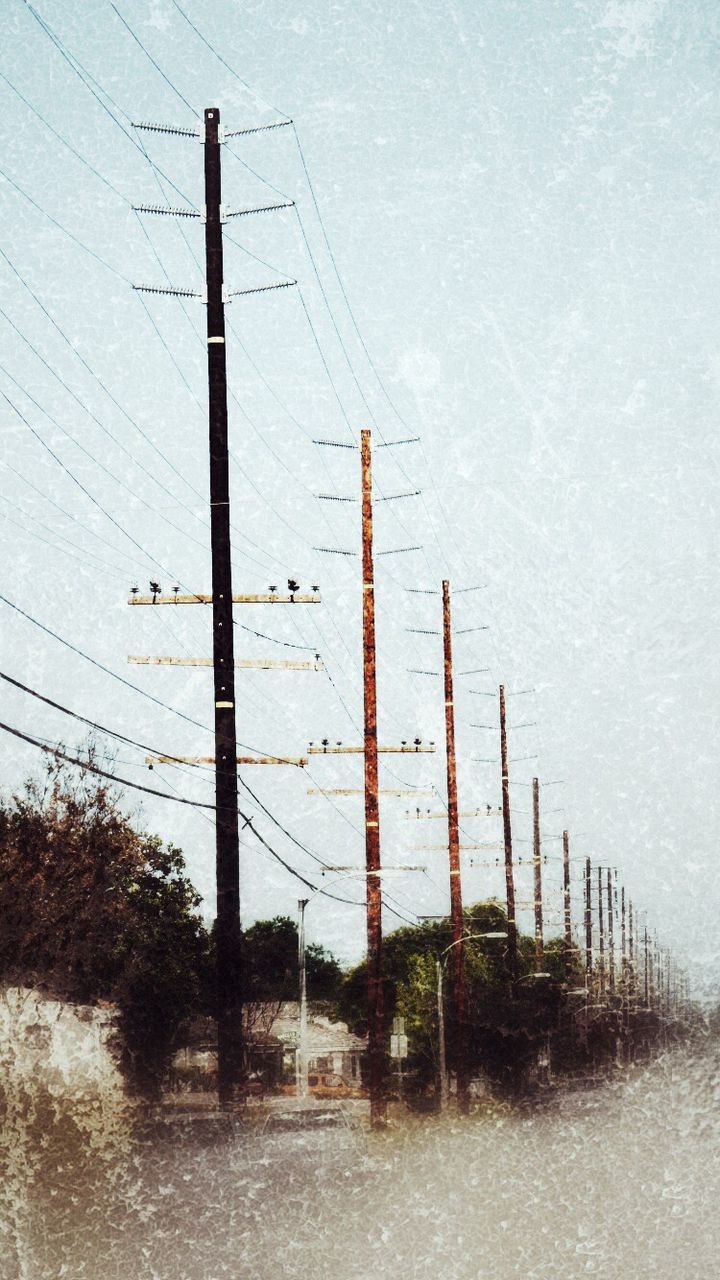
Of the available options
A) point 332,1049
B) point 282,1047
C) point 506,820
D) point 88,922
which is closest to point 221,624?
point 88,922

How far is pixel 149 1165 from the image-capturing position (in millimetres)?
23531

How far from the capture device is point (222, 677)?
23156 mm

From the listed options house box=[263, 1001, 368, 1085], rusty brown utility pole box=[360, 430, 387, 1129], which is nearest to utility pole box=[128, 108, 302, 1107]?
rusty brown utility pole box=[360, 430, 387, 1129]

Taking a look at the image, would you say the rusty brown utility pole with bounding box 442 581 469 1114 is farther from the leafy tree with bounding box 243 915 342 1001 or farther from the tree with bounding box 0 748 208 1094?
the leafy tree with bounding box 243 915 342 1001

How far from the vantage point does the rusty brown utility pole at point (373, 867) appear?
34.7 meters

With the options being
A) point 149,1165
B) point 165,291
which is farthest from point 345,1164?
point 165,291

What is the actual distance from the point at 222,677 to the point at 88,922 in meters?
21.5

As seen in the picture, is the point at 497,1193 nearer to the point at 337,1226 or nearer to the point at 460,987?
the point at 337,1226

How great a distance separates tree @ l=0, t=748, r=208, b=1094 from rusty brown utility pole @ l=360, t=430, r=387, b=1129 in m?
→ 5.67

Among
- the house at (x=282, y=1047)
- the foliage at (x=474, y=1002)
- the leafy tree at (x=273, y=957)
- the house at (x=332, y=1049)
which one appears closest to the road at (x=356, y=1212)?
the house at (x=282, y=1047)

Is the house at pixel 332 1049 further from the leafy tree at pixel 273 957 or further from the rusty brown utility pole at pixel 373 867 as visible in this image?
the rusty brown utility pole at pixel 373 867

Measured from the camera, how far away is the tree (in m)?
40.0

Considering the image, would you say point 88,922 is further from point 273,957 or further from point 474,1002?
point 273,957

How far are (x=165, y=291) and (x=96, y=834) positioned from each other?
83.0 feet
